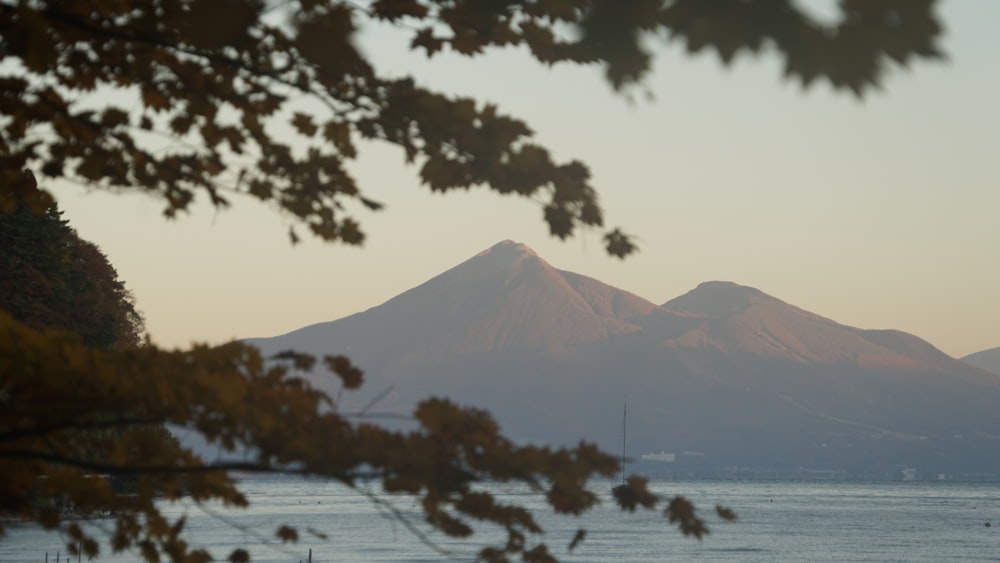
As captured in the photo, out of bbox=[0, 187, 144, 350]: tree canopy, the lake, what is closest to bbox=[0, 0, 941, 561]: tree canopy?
bbox=[0, 187, 144, 350]: tree canopy

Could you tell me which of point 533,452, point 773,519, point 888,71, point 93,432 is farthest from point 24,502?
point 773,519

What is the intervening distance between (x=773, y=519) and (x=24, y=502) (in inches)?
5679

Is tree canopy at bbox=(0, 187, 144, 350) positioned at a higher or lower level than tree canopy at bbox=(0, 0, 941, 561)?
higher

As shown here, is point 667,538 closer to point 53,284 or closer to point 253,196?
point 53,284

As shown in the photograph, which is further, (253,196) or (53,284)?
(53,284)

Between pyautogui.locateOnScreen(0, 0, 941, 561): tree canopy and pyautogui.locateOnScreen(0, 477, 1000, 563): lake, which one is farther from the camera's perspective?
pyautogui.locateOnScreen(0, 477, 1000, 563): lake

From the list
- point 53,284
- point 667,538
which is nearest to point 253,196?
point 53,284

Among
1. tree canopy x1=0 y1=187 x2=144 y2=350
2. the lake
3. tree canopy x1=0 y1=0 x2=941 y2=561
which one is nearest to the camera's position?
tree canopy x1=0 y1=0 x2=941 y2=561

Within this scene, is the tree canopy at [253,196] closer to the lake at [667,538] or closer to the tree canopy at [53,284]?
the tree canopy at [53,284]

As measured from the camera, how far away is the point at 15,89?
6.51 meters

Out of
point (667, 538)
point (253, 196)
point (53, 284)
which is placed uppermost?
point (53, 284)

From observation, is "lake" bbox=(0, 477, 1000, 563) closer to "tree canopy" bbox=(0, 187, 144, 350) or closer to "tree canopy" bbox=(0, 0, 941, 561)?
"tree canopy" bbox=(0, 187, 144, 350)

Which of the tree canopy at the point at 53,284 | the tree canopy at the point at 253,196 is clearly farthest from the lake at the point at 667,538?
the tree canopy at the point at 253,196

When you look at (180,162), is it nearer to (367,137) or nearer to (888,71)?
(367,137)
